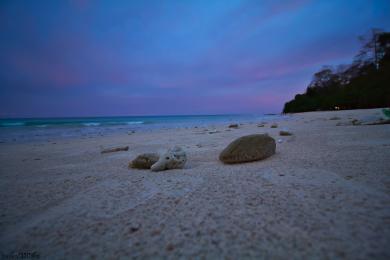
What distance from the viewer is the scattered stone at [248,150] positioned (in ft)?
8.84

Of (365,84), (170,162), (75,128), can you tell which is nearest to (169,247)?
(170,162)

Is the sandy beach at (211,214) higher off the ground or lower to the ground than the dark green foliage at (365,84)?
lower

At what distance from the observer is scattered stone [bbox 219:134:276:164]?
106 inches

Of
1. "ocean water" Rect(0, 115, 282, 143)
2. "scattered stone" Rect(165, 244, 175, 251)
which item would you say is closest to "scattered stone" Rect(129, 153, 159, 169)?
"scattered stone" Rect(165, 244, 175, 251)

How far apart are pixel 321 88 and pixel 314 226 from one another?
197 feet

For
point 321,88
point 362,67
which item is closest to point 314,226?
point 362,67

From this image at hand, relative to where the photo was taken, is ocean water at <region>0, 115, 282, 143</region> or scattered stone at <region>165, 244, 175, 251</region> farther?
ocean water at <region>0, 115, 282, 143</region>

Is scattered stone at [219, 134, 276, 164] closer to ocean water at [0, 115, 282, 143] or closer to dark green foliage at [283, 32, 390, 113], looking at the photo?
ocean water at [0, 115, 282, 143]

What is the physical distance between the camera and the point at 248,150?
8.99ft

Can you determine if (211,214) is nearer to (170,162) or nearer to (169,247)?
(169,247)

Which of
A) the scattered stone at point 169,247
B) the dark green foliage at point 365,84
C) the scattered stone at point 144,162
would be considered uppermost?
the dark green foliage at point 365,84

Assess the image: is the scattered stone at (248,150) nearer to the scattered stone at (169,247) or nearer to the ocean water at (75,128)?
the scattered stone at (169,247)

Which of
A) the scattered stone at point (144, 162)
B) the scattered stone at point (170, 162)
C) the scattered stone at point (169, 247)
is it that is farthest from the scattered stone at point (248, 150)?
the scattered stone at point (169, 247)

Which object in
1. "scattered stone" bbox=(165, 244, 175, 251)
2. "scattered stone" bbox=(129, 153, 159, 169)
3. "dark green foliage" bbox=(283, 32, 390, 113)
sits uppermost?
"dark green foliage" bbox=(283, 32, 390, 113)
